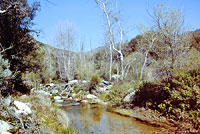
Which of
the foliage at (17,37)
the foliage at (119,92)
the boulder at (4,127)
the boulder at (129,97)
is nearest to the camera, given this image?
the boulder at (4,127)

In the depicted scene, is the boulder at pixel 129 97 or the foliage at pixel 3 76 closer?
the foliage at pixel 3 76

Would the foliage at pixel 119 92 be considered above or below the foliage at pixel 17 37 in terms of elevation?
below

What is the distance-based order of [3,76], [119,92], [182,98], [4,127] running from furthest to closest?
[119,92] → [182,98] → [3,76] → [4,127]

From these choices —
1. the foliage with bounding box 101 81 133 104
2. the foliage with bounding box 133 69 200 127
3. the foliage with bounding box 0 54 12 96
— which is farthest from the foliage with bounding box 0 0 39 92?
the foliage with bounding box 133 69 200 127

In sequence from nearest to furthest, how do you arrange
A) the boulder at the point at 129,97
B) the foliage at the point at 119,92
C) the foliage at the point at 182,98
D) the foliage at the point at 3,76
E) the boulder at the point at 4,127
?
1. the boulder at the point at 4,127
2. the foliage at the point at 3,76
3. the foliage at the point at 182,98
4. the boulder at the point at 129,97
5. the foliage at the point at 119,92

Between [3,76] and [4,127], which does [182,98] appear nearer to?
[4,127]

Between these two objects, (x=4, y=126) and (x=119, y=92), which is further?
(x=119, y=92)

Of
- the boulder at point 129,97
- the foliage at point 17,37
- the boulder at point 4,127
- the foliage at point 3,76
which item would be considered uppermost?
the foliage at point 17,37

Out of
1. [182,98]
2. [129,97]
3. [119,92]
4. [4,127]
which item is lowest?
[129,97]

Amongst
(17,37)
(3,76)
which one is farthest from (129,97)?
(17,37)

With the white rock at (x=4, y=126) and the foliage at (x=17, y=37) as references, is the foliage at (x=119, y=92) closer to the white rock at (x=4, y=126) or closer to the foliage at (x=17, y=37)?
the foliage at (x=17, y=37)

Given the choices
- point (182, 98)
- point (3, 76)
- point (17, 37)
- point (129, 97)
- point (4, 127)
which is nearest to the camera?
point (4, 127)

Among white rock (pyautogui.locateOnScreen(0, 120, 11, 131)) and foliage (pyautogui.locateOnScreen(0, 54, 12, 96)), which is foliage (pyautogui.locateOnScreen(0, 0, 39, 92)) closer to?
foliage (pyautogui.locateOnScreen(0, 54, 12, 96))

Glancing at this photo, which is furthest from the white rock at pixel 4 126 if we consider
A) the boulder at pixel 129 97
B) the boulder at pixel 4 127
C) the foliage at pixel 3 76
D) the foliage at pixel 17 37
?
the boulder at pixel 129 97
